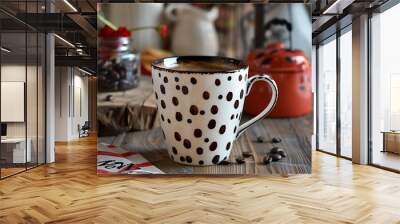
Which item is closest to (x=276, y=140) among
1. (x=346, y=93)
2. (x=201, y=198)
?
(x=201, y=198)

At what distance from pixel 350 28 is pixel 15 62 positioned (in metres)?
4.61

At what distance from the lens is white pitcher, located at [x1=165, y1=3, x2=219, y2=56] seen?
168 inches

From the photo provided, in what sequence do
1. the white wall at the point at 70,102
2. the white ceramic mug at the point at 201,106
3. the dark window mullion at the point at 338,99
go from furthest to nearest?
the white wall at the point at 70,102, the dark window mullion at the point at 338,99, the white ceramic mug at the point at 201,106

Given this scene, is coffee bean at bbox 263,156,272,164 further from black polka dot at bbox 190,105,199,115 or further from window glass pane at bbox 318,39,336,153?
window glass pane at bbox 318,39,336,153

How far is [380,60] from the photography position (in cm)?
554

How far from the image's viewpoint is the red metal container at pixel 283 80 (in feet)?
14.2

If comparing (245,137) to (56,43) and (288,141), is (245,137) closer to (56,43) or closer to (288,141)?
(288,141)

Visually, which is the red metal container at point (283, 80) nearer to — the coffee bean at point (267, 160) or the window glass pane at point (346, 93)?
the coffee bean at point (267, 160)

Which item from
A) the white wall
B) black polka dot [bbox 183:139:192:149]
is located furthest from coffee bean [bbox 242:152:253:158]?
the white wall

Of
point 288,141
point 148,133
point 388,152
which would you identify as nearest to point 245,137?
point 288,141

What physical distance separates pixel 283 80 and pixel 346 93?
253 cm

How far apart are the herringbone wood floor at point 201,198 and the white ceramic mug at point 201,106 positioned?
1.19 ft

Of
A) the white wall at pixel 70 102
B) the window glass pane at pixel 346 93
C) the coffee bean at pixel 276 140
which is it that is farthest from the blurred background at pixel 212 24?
the white wall at pixel 70 102

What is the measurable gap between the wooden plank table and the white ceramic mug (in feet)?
0.30
